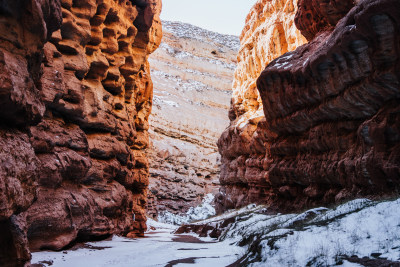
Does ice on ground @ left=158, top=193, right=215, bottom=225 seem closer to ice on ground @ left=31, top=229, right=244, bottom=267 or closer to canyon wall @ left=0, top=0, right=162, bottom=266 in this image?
canyon wall @ left=0, top=0, right=162, bottom=266

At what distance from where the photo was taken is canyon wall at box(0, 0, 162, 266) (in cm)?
629

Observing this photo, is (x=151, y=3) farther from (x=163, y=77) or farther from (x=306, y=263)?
(x=163, y=77)

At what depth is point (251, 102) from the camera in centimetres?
3594

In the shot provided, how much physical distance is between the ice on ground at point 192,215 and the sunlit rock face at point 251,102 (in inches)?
385

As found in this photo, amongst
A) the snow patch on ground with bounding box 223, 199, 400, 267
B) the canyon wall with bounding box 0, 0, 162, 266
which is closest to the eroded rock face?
the snow patch on ground with bounding box 223, 199, 400, 267

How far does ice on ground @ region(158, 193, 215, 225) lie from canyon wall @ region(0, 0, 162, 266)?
1886 cm

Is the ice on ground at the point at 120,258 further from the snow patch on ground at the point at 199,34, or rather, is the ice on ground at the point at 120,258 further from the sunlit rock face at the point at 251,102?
the snow patch on ground at the point at 199,34

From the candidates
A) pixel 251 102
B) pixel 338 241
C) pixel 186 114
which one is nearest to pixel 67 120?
pixel 338 241

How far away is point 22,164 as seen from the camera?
6.40m

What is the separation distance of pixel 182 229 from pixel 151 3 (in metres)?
17.8

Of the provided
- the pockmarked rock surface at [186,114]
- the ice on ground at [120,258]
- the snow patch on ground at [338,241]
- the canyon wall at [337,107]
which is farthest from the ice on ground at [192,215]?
the snow patch on ground at [338,241]

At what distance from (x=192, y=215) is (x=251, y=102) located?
21.4 metres

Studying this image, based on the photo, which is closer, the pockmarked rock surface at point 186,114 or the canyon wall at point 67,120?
the canyon wall at point 67,120

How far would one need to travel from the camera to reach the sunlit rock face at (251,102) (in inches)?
1144
